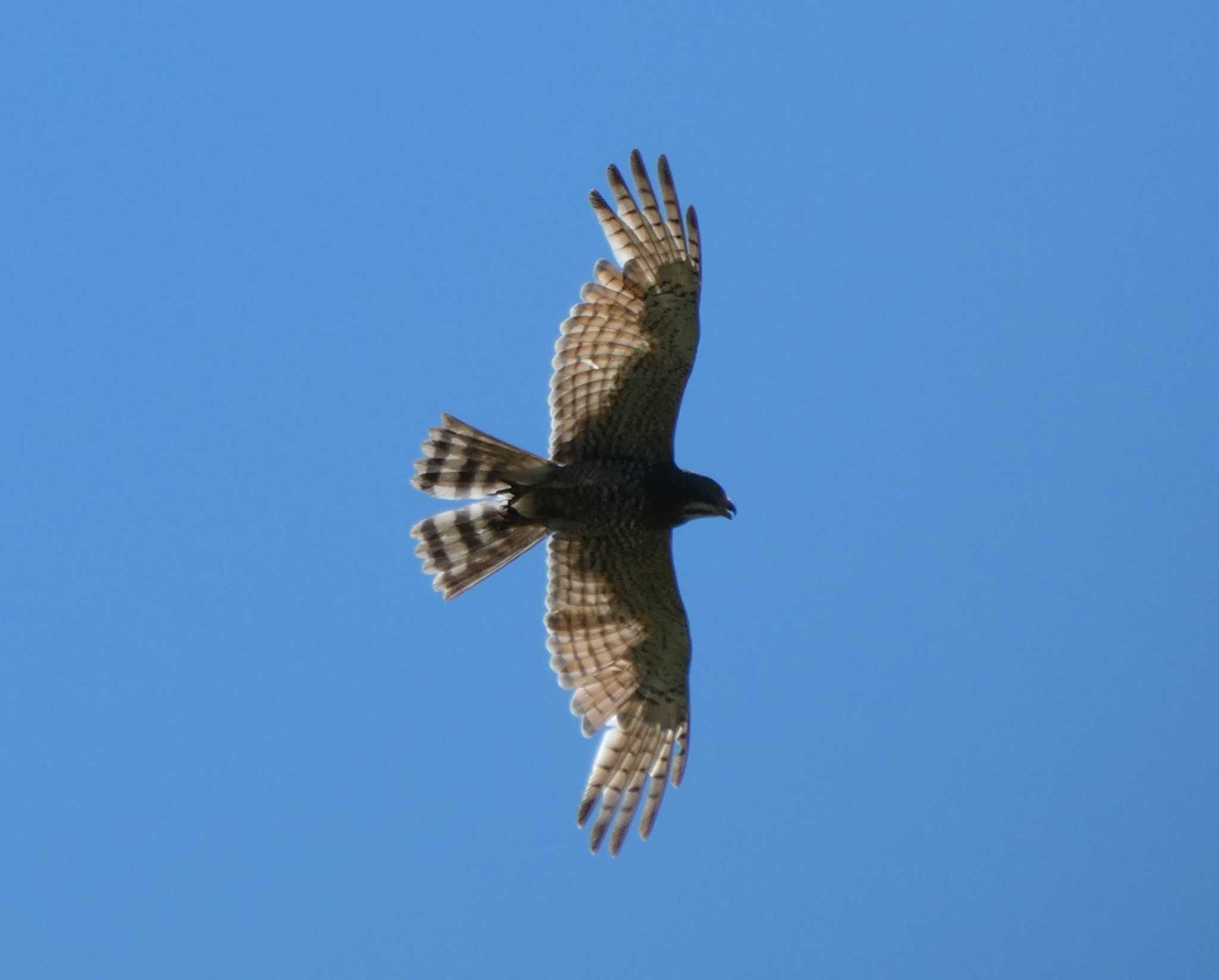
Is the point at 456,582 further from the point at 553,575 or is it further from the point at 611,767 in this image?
the point at 611,767

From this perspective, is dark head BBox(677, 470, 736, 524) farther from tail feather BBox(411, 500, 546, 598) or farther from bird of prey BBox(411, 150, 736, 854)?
tail feather BBox(411, 500, 546, 598)

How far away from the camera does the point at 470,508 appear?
7.50m

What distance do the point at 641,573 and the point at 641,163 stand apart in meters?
1.68

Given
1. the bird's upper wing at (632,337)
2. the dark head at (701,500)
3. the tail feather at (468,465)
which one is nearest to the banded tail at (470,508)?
the tail feather at (468,465)

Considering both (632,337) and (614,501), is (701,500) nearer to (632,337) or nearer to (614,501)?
(614,501)

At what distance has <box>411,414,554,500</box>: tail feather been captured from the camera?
7277 mm

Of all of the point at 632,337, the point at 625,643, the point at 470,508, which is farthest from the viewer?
the point at 625,643

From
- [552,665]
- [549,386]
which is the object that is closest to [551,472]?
[549,386]

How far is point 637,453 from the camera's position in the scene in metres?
7.38

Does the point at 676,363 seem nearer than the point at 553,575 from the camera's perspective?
Yes

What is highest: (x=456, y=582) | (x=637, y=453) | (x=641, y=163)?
(x=641, y=163)

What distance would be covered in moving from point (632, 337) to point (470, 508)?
39.4 inches

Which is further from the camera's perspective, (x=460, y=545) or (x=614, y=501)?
(x=460, y=545)

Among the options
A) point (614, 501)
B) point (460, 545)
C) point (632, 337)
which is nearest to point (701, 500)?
point (614, 501)
